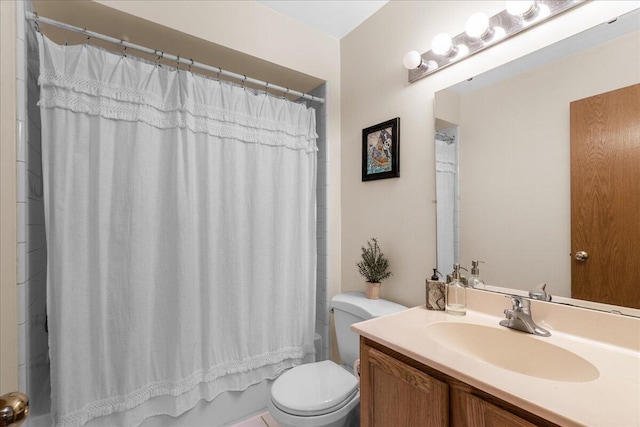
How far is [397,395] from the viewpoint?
2.95 ft

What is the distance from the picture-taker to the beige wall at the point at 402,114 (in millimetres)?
1309

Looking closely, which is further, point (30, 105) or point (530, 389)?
point (30, 105)

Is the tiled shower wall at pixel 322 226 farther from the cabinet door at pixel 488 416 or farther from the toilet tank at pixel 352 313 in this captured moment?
the cabinet door at pixel 488 416

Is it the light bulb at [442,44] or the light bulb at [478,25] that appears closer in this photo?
the light bulb at [478,25]

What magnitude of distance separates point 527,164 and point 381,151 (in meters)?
0.76

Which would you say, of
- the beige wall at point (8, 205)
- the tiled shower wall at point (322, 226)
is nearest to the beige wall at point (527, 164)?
the tiled shower wall at point (322, 226)

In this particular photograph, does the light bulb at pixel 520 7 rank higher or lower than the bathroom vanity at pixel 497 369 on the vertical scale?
higher

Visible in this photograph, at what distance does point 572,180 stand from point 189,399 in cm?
201

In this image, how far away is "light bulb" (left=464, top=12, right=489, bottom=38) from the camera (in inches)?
45.6

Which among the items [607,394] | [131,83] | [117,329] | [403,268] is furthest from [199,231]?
[607,394]

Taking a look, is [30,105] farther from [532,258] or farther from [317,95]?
[532,258]

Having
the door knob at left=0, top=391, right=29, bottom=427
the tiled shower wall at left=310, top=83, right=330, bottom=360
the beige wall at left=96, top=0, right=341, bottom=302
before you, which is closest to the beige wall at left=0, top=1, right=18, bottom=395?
the beige wall at left=96, top=0, right=341, bottom=302

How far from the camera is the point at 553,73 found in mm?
1045

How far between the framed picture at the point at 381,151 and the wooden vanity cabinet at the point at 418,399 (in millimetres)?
969
